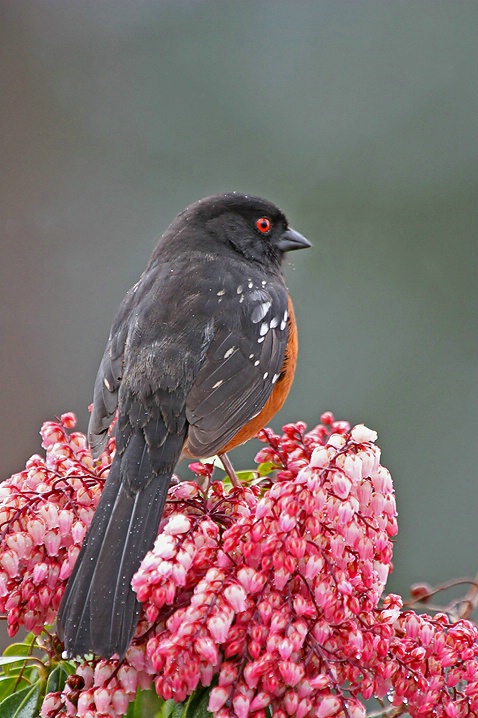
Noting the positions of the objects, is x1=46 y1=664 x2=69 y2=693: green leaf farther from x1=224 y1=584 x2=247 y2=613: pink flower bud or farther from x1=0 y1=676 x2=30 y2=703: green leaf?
x1=224 y1=584 x2=247 y2=613: pink flower bud

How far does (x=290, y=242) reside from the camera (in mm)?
3238

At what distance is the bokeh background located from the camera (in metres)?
5.19

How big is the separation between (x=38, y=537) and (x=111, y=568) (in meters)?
0.16

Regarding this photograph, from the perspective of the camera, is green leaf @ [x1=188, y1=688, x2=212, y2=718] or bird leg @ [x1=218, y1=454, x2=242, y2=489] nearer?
green leaf @ [x1=188, y1=688, x2=212, y2=718]

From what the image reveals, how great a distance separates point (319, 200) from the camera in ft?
19.3

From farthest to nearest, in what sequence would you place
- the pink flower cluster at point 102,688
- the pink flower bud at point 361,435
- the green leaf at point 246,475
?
the green leaf at point 246,475 → the pink flower bud at point 361,435 → the pink flower cluster at point 102,688

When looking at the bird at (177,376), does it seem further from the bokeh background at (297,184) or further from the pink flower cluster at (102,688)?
the bokeh background at (297,184)

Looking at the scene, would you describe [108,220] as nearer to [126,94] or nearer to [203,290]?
[126,94]

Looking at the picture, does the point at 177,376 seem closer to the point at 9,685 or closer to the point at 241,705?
the point at 9,685

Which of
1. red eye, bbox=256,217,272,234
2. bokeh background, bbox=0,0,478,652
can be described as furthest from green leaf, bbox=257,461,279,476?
bokeh background, bbox=0,0,478,652

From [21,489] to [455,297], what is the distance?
13.9 feet

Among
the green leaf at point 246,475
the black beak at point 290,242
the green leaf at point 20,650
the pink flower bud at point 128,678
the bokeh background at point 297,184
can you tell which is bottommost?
the pink flower bud at point 128,678

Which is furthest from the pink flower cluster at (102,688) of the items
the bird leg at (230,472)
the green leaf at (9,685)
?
the bird leg at (230,472)

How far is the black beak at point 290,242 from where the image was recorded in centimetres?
323
